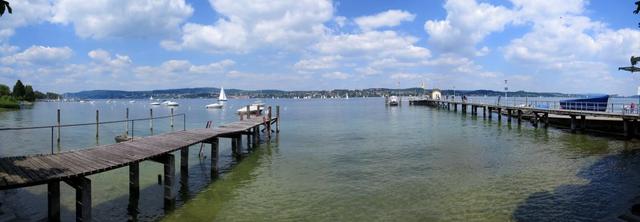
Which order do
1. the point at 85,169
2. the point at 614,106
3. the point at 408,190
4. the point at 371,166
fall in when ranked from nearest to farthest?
the point at 85,169
the point at 408,190
the point at 371,166
the point at 614,106

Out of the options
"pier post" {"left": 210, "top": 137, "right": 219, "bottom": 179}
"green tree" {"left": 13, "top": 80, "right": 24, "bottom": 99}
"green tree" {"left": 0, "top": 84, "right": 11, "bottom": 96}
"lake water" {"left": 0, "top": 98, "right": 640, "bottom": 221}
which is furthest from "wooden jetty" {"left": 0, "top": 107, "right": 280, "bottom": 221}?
"green tree" {"left": 13, "top": 80, "right": 24, "bottom": 99}

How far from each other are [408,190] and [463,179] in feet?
11.9

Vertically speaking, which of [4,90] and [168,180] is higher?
[4,90]

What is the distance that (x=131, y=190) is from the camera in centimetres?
1739

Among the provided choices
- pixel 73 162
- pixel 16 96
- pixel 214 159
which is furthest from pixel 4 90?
pixel 73 162

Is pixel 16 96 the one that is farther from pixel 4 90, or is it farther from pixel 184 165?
pixel 184 165

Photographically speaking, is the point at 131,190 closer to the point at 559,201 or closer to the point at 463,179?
the point at 463,179

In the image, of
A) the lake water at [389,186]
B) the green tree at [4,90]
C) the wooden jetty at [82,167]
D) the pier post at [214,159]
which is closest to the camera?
the wooden jetty at [82,167]

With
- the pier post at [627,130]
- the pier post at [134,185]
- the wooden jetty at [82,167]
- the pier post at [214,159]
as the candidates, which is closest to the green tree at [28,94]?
the pier post at [214,159]

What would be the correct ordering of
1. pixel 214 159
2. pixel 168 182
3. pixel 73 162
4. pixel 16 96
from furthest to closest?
pixel 16 96, pixel 214 159, pixel 168 182, pixel 73 162

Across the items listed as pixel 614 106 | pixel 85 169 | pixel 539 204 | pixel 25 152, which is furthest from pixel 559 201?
pixel 25 152

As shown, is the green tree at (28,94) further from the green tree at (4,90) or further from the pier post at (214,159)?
the pier post at (214,159)

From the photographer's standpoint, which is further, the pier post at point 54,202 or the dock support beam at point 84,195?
the pier post at point 54,202

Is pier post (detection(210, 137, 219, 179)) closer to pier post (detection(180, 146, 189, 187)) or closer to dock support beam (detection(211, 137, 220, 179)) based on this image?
dock support beam (detection(211, 137, 220, 179))
